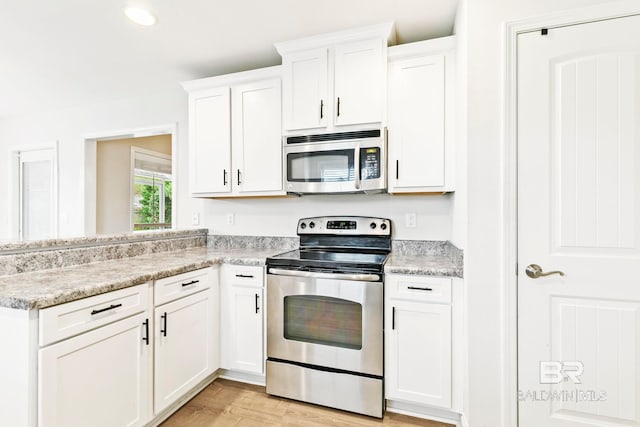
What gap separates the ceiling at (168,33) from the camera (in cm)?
187

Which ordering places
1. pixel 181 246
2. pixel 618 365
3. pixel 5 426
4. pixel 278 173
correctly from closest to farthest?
pixel 5 426, pixel 618 365, pixel 278 173, pixel 181 246

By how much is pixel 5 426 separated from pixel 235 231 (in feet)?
6.13

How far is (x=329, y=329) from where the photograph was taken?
1.91m

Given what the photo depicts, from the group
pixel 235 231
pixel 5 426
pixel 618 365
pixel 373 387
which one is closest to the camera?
pixel 5 426

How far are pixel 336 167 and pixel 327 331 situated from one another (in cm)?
109

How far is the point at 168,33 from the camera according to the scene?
7.04 ft

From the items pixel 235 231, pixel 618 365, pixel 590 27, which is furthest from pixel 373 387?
pixel 590 27

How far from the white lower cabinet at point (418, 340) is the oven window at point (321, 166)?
2.58 ft

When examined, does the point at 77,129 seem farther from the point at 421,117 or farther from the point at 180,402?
the point at 421,117

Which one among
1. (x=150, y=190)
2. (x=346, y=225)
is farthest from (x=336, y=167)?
(x=150, y=190)

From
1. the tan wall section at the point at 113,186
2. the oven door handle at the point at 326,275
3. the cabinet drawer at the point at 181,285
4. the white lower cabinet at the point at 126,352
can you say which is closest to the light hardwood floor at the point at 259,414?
the white lower cabinet at the point at 126,352

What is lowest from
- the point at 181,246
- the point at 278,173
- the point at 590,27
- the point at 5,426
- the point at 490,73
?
the point at 5,426

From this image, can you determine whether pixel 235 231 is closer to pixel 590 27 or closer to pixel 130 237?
pixel 130 237

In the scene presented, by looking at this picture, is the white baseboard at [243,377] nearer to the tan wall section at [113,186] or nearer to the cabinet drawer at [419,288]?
the cabinet drawer at [419,288]
